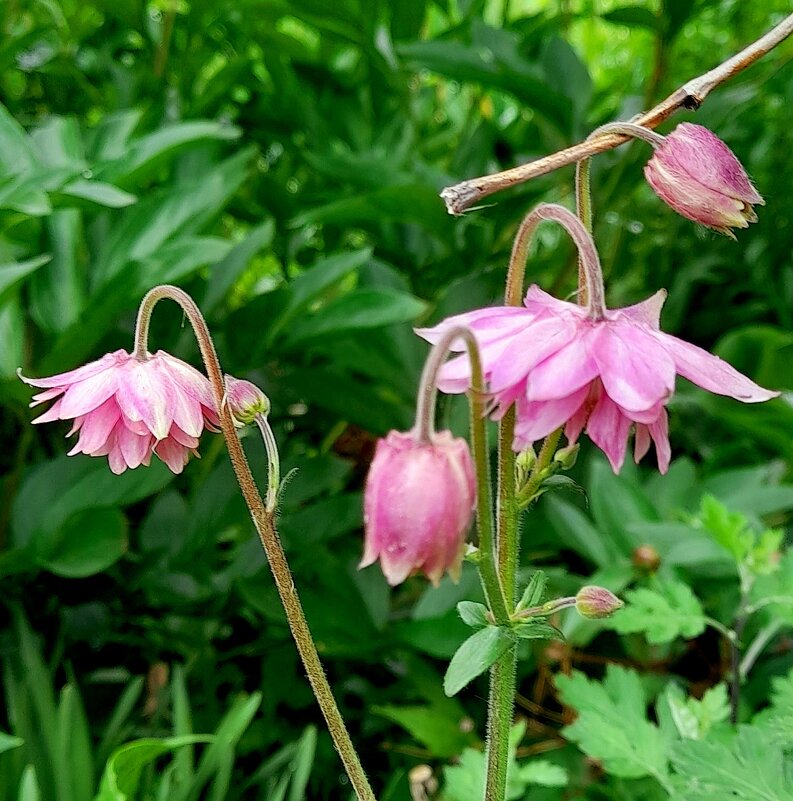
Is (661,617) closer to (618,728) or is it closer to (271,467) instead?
(618,728)

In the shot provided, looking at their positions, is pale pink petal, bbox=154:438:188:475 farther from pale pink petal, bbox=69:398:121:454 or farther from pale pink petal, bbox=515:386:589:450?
pale pink petal, bbox=515:386:589:450

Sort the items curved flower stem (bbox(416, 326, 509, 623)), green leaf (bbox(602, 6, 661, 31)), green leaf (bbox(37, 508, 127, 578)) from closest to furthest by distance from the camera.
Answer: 1. curved flower stem (bbox(416, 326, 509, 623))
2. green leaf (bbox(37, 508, 127, 578))
3. green leaf (bbox(602, 6, 661, 31))

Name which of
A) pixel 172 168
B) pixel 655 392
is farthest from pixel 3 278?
pixel 655 392

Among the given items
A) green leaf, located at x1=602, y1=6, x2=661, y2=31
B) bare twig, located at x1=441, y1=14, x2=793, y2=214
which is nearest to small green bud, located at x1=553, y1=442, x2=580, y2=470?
bare twig, located at x1=441, y1=14, x2=793, y2=214

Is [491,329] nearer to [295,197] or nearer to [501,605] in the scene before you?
[501,605]

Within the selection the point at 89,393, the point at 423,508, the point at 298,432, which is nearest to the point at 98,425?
the point at 89,393

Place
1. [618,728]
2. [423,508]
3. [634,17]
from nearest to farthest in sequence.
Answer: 1. [423,508]
2. [618,728]
3. [634,17]
